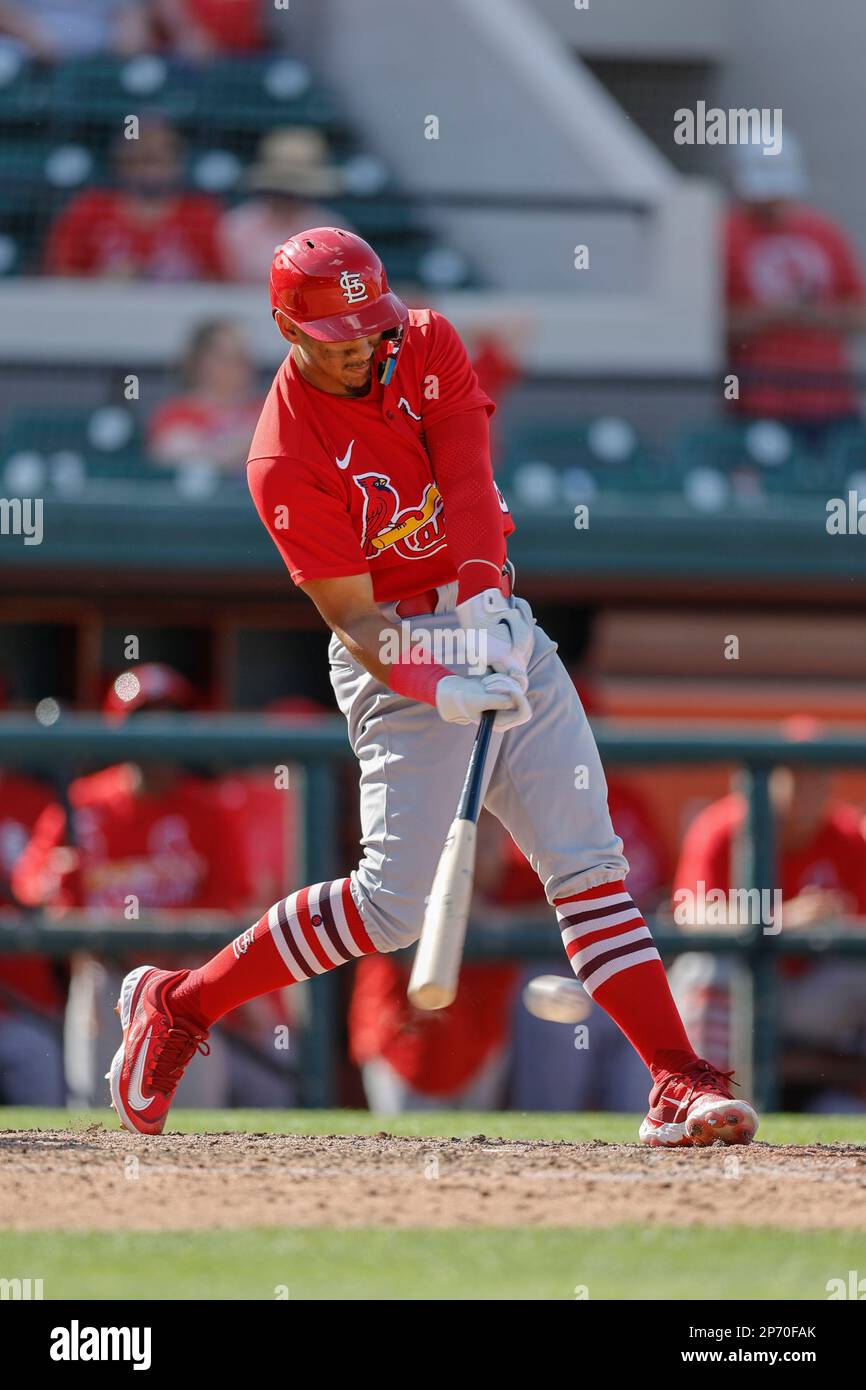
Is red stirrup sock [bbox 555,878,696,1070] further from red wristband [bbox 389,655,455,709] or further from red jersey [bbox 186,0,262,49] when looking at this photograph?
red jersey [bbox 186,0,262,49]

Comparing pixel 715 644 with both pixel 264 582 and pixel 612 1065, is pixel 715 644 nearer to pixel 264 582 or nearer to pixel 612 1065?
pixel 264 582

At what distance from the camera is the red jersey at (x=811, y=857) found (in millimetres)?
6883

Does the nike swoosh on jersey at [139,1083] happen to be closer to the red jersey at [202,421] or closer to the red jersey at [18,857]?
the red jersey at [18,857]

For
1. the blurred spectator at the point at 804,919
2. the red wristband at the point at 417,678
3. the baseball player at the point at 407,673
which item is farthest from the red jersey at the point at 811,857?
the red wristband at the point at 417,678

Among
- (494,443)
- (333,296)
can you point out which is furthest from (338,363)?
(494,443)

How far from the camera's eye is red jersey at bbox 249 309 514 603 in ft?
12.7

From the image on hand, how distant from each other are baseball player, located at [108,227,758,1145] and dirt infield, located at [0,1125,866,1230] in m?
0.17

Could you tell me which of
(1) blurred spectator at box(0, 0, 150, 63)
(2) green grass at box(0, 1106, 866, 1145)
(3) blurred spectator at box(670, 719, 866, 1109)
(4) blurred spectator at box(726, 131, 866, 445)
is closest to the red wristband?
(2) green grass at box(0, 1106, 866, 1145)

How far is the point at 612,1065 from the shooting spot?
6789mm

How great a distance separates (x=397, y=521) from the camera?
3.97 m

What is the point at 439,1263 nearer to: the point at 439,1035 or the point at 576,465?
the point at 439,1035

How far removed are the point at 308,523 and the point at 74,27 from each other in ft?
27.8
